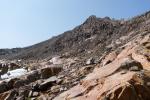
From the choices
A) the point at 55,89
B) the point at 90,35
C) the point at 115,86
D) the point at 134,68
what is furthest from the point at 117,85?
the point at 90,35

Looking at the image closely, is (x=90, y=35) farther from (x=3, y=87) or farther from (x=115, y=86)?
(x=115, y=86)

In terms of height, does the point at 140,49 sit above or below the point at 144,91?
above

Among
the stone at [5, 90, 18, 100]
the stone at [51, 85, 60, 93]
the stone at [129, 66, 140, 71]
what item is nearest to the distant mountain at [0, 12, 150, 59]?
the stone at [5, 90, 18, 100]

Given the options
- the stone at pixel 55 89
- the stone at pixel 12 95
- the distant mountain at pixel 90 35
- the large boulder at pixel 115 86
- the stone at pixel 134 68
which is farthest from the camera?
the distant mountain at pixel 90 35

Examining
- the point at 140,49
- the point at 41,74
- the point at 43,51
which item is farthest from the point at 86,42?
the point at 140,49

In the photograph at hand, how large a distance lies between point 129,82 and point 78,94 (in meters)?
3.55

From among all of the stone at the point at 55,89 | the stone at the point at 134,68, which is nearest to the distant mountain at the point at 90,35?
the stone at the point at 55,89

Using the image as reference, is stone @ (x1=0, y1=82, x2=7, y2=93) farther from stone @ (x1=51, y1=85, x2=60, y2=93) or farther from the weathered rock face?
the weathered rock face

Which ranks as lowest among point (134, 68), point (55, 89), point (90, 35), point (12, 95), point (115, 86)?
point (12, 95)

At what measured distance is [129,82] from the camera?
675 inches

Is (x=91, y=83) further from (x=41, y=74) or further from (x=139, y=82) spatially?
(x=41, y=74)

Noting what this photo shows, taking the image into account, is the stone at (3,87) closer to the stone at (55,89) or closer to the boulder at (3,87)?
the boulder at (3,87)

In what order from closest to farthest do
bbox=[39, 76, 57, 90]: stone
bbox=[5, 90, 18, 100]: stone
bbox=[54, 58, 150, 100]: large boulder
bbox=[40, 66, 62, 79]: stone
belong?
bbox=[54, 58, 150, 100]: large boulder < bbox=[39, 76, 57, 90]: stone < bbox=[5, 90, 18, 100]: stone < bbox=[40, 66, 62, 79]: stone

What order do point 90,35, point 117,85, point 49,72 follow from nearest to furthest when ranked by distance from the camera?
point 117,85 < point 49,72 < point 90,35
